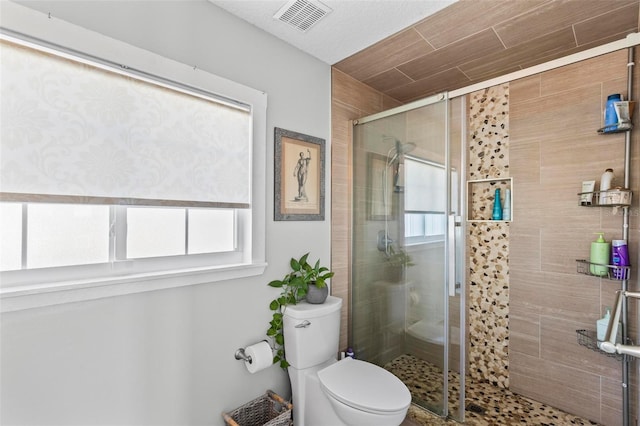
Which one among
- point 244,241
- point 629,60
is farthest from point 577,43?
point 244,241

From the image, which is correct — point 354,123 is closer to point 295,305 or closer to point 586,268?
point 295,305

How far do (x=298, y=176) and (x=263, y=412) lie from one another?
141 centimetres

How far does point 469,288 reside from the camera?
251cm

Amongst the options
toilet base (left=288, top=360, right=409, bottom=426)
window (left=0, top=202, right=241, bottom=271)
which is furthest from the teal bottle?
window (left=0, top=202, right=241, bottom=271)

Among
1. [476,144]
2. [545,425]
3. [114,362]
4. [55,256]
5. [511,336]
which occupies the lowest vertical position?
[545,425]

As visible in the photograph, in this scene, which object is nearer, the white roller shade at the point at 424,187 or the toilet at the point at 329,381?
the toilet at the point at 329,381

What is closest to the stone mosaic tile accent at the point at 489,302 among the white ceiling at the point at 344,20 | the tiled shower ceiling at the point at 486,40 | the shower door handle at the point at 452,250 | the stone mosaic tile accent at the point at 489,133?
the stone mosaic tile accent at the point at 489,133

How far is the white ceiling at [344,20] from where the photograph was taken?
5.21 feet

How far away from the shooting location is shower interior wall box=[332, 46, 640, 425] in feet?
6.03

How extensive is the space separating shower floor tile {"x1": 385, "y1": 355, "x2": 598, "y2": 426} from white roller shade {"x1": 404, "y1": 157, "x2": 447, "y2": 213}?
0.99 meters

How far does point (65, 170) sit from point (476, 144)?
2590 millimetres

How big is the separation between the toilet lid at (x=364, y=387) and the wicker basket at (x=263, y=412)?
294 millimetres

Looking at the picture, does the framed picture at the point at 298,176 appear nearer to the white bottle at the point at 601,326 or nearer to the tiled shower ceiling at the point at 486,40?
the tiled shower ceiling at the point at 486,40

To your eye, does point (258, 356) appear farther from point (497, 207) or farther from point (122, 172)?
point (497, 207)
